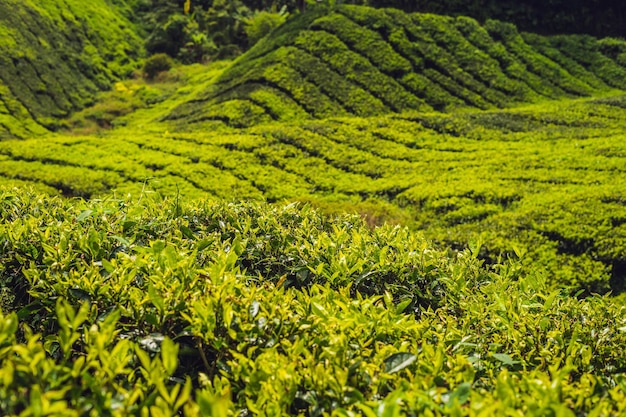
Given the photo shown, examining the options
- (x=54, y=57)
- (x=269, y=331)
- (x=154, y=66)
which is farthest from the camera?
(x=154, y=66)

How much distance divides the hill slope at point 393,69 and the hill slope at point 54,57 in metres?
9.64

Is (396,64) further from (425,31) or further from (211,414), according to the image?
(211,414)

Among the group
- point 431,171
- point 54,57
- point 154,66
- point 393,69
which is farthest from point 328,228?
point 154,66

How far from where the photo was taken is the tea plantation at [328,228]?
2094 millimetres

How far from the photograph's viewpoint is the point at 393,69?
2138 centimetres

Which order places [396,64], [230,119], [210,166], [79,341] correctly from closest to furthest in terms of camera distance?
[79,341] < [210,166] < [230,119] < [396,64]

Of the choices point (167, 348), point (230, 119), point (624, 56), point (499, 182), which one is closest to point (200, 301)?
point (167, 348)

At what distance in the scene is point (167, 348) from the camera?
1.77 metres

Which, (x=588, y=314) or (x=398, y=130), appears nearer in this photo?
(x=588, y=314)

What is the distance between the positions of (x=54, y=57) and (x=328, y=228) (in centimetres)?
3374

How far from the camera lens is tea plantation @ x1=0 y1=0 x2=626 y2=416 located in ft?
6.87

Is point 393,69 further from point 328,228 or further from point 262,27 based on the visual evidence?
point 328,228

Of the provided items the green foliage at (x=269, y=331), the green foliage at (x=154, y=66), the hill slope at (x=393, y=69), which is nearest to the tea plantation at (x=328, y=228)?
the green foliage at (x=269, y=331)

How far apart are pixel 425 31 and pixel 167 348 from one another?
954 inches
